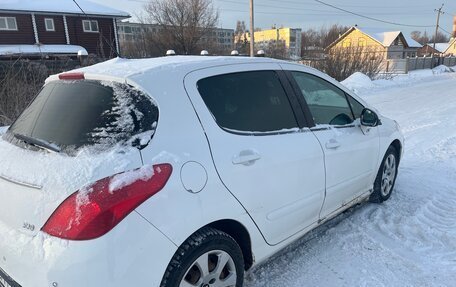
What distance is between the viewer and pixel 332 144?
3197mm

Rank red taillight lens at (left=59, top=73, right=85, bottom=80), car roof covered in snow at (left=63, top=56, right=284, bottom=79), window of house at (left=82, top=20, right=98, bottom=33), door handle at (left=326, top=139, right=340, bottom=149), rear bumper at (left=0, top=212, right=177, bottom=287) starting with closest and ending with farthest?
rear bumper at (left=0, top=212, right=177, bottom=287) → car roof covered in snow at (left=63, top=56, right=284, bottom=79) → red taillight lens at (left=59, top=73, right=85, bottom=80) → door handle at (left=326, top=139, right=340, bottom=149) → window of house at (left=82, top=20, right=98, bottom=33)

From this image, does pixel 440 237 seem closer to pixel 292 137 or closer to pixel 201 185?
pixel 292 137

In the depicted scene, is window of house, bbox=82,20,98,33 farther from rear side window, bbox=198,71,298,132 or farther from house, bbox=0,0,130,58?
rear side window, bbox=198,71,298,132

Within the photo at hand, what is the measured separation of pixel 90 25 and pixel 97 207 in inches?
1381

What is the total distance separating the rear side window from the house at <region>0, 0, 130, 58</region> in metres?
27.4

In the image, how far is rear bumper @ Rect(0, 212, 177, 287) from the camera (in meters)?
1.74

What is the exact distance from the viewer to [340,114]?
363 centimetres

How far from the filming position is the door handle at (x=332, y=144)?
3150mm

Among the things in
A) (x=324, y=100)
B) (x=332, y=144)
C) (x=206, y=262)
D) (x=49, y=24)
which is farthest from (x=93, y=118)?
(x=49, y=24)

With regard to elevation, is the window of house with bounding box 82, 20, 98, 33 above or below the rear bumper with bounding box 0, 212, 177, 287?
above

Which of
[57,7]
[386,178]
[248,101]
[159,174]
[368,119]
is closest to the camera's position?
[159,174]

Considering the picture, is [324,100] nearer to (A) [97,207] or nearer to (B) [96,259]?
(A) [97,207]

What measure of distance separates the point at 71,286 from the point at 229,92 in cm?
156

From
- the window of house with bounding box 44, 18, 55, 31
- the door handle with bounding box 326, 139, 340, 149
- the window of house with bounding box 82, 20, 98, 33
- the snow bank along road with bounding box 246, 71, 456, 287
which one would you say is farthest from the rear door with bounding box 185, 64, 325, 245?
the window of house with bounding box 82, 20, 98, 33
